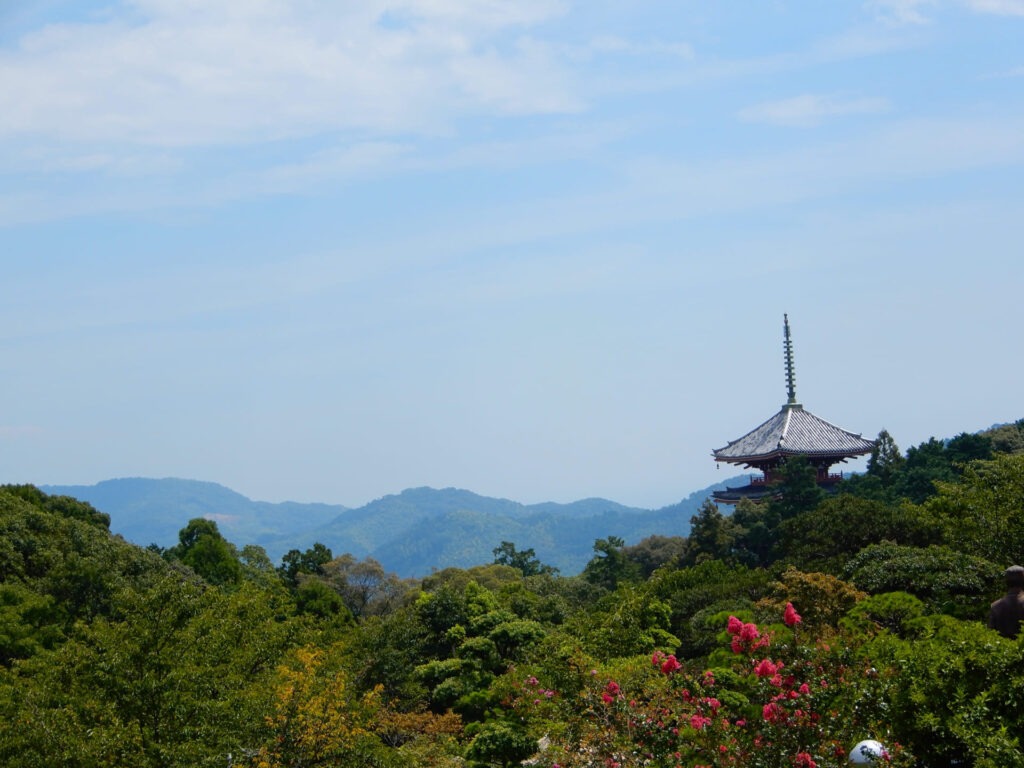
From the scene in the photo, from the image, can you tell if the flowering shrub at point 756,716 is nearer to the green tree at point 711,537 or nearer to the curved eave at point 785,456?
the green tree at point 711,537

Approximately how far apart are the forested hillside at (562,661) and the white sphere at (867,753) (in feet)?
0.34

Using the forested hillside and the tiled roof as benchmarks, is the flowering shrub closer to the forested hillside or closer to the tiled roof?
the forested hillside

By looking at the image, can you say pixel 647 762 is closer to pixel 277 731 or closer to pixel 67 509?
pixel 277 731

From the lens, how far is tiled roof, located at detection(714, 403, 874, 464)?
43.7m

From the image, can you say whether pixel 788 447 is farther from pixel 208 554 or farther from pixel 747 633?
pixel 747 633

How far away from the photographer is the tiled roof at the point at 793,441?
143 ft

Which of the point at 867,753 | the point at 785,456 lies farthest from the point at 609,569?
the point at 867,753

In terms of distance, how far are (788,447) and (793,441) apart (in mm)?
779

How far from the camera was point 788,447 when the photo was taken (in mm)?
43594

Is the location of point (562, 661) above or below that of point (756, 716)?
below

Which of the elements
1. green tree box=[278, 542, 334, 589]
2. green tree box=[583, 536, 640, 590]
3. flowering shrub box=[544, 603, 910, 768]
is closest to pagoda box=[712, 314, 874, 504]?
green tree box=[583, 536, 640, 590]

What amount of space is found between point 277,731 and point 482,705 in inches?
307

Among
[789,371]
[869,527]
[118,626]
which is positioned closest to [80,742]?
Answer: [118,626]

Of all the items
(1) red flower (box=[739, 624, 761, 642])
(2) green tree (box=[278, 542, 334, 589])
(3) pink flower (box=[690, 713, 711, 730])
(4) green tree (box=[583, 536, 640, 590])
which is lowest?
(4) green tree (box=[583, 536, 640, 590])
